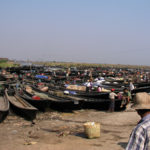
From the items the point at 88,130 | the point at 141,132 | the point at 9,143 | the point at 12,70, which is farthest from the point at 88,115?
the point at 12,70

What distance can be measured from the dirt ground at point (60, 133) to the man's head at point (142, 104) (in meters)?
4.72

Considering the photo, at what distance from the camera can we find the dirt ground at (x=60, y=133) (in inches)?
286

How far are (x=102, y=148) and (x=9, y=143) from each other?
3.32 meters

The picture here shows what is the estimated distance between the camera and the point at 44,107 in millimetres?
13656

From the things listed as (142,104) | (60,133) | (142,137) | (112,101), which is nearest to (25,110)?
(60,133)

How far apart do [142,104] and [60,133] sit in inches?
261

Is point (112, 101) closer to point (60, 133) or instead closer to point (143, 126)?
point (60, 133)

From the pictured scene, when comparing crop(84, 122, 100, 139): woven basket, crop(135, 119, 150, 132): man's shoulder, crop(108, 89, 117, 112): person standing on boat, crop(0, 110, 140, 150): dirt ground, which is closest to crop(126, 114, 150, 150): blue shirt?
crop(135, 119, 150, 132): man's shoulder

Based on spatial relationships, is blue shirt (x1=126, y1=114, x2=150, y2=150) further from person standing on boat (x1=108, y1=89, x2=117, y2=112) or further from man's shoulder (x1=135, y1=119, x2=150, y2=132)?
person standing on boat (x1=108, y1=89, x2=117, y2=112)

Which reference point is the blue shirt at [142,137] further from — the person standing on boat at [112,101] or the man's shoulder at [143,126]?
the person standing on boat at [112,101]

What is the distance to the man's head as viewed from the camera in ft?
8.21

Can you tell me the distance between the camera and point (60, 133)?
871cm

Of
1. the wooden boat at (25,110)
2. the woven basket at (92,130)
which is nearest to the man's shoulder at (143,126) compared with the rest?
the woven basket at (92,130)

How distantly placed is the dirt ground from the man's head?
186 inches
